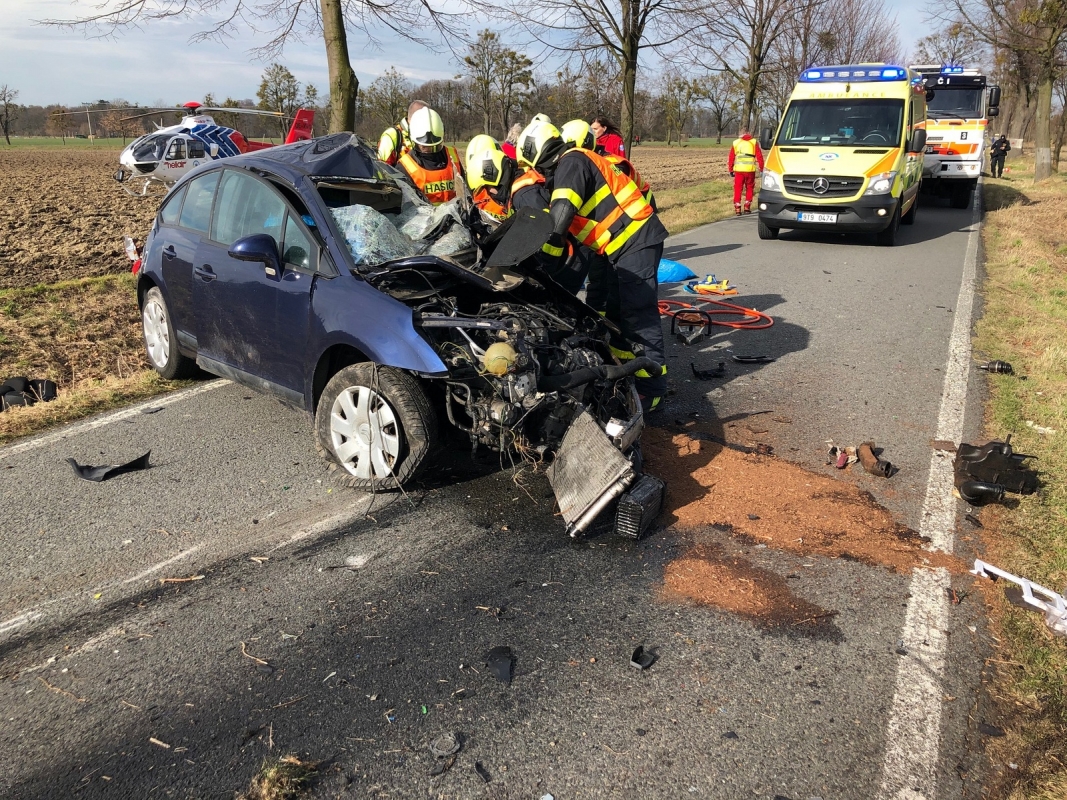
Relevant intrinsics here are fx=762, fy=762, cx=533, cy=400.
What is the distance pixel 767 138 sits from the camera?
1371cm

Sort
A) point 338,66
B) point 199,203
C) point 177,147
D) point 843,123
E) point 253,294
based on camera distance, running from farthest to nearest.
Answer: point 177,147
point 843,123
point 338,66
point 199,203
point 253,294

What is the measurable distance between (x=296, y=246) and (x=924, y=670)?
12.6 feet

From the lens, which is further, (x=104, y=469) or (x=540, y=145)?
(x=540, y=145)

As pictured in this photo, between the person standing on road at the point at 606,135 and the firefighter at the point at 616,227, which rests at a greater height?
the person standing on road at the point at 606,135

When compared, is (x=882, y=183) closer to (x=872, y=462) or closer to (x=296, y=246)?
(x=872, y=462)

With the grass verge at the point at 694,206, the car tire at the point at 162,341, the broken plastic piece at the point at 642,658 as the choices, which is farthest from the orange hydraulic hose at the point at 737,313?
the grass verge at the point at 694,206

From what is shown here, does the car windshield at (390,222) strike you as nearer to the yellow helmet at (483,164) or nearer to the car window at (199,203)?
the yellow helmet at (483,164)

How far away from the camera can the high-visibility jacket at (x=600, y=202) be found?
5090mm

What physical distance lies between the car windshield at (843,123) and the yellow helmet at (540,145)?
9.07 m

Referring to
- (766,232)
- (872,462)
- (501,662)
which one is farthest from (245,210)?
(766,232)

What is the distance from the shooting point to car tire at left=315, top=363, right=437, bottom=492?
395cm

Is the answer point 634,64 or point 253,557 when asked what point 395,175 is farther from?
point 634,64

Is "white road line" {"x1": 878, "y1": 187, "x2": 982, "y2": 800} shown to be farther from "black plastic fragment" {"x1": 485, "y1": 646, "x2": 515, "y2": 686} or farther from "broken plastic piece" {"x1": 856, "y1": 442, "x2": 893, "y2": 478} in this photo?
"black plastic fragment" {"x1": 485, "y1": 646, "x2": 515, "y2": 686}

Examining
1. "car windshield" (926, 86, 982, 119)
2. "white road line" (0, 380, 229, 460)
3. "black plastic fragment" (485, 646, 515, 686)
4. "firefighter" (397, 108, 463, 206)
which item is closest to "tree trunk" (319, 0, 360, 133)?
"firefighter" (397, 108, 463, 206)
